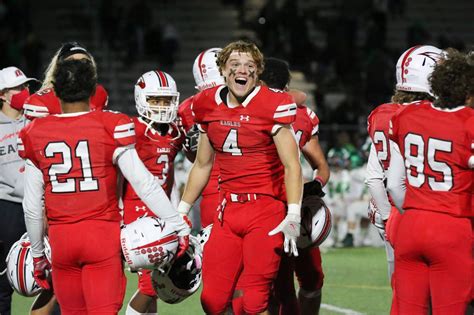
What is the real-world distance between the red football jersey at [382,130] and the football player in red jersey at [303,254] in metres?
0.50

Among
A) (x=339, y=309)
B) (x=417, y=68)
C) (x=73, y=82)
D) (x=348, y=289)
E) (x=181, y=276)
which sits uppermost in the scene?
(x=73, y=82)

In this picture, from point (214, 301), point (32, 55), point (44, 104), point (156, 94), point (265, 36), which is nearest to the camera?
point (214, 301)

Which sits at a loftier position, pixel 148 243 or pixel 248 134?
pixel 248 134

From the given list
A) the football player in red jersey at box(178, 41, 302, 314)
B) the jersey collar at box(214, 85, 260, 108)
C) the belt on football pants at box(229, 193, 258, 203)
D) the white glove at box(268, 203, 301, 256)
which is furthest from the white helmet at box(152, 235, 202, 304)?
the jersey collar at box(214, 85, 260, 108)

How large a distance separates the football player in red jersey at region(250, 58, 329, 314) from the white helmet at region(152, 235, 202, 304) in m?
0.78

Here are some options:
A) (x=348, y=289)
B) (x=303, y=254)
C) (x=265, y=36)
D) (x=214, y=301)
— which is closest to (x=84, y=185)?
(x=214, y=301)

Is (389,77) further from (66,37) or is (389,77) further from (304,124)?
(304,124)

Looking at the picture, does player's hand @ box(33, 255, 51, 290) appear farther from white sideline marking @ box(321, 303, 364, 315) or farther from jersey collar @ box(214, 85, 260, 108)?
white sideline marking @ box(321, 303, 364, 315)

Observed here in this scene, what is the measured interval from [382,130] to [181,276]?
1.53m

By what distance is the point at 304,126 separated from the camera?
23.2 feet

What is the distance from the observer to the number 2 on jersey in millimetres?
5398

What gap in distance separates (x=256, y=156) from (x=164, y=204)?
35.2 inches

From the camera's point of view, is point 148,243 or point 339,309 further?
point 339,309

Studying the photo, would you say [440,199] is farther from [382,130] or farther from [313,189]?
[313,189]
